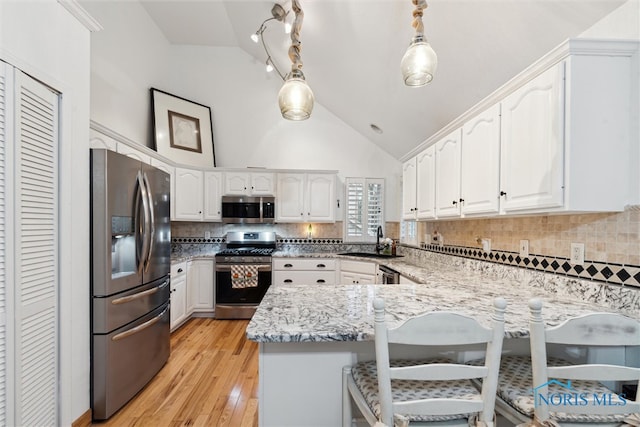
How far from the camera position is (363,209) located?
4.59 meters

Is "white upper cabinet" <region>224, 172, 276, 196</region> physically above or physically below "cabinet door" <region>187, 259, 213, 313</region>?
above

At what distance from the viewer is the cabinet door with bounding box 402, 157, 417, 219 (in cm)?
310

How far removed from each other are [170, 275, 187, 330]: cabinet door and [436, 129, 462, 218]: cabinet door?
2926 millimetres

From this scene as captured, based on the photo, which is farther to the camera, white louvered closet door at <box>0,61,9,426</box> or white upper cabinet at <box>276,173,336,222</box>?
white upper cabinet at <box>276,173,336,222</box>

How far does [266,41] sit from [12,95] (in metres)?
2.97

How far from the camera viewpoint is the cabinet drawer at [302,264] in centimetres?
395

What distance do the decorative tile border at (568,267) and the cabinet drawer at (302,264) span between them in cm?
194

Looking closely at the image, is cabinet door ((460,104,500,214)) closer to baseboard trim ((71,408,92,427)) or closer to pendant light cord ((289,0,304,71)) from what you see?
pendant light cord ((289,0,304,71))

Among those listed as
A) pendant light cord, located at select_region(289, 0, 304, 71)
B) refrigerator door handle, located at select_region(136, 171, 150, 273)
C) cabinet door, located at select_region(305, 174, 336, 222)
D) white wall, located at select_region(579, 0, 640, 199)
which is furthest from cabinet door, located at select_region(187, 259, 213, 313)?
Result: white wall, located at select_region(579, 0, 640, 199)

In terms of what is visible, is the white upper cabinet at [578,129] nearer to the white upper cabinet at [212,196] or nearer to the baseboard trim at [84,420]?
the baseboard trim at [84,420]

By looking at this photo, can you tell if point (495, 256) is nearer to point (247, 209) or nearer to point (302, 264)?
point (302, 264)

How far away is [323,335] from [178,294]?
2913mm

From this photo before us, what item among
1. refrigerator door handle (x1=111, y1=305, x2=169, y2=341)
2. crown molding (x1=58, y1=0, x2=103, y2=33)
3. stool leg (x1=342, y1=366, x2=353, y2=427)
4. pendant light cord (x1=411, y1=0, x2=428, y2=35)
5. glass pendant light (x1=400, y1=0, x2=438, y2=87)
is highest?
crown molding (x1=58, y1=0, x2=103, y2=33)

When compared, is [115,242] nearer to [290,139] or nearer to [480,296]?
[480,296]
